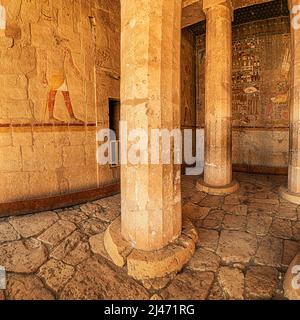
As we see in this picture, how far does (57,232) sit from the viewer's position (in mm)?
3330

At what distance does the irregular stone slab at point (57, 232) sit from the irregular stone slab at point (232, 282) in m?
2.27

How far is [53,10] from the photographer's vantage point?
171 inches

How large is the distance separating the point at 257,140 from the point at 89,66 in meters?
6.52

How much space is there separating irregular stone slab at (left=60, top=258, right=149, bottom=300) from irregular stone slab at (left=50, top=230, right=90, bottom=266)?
21 cm

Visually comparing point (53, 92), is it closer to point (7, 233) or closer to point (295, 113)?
point (7, 233)

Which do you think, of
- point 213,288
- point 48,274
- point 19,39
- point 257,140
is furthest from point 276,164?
point 19,39

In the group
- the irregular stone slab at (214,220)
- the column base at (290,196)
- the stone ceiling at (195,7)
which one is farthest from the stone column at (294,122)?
the irregular stone slab at (214,220)

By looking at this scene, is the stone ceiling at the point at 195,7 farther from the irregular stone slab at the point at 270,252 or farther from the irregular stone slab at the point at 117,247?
A: the irregular stone slab at the point at 117,247

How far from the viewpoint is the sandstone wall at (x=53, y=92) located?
404cm

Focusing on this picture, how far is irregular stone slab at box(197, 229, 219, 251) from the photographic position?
2881 mm

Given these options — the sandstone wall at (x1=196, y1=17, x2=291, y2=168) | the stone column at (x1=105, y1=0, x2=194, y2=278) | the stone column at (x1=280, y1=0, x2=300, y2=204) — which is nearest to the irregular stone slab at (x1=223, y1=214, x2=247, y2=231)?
the stone column at (x1=105, y1=0, x2=194, y2=278)

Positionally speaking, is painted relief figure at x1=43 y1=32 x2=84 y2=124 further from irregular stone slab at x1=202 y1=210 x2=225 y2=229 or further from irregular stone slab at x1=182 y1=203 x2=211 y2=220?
irregular stone slab at x1=202 y1=210 x2=225 y2=229

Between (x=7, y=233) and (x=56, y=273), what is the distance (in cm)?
152
